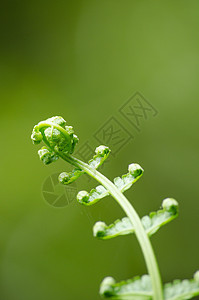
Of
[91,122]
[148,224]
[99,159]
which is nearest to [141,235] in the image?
[148,224]

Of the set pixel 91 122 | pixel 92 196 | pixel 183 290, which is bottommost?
pixel 183 290

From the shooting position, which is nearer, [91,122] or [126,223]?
[126,223]

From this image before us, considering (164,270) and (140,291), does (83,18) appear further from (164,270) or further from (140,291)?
(140,291)

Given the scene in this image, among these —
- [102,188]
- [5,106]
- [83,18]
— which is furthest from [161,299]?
[83,18]

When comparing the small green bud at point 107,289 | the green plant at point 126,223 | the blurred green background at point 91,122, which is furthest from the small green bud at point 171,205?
the blurred green background at point 91,122

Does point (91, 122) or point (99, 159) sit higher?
point (91, 122)

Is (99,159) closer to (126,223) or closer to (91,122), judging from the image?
(126,223)

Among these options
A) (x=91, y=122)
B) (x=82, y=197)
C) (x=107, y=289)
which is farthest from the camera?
(x=91, y=122)
